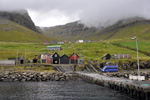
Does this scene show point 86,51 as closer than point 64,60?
No

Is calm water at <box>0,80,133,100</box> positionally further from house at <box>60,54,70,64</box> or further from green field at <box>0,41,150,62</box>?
green field at <box>0,41,150,62</box>

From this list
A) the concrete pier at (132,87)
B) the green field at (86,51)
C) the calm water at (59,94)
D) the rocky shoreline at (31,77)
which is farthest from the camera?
the green field at (86,51)

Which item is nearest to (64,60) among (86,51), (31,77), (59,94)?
(31,77)

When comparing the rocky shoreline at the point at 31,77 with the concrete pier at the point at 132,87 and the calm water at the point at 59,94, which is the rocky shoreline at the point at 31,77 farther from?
the calm water at the point at 59,94

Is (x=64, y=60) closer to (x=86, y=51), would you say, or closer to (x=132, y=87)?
(x=86, y=51)

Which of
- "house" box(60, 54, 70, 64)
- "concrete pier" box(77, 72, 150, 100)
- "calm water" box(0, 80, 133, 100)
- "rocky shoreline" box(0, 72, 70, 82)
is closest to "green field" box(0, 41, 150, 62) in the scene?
"house" box(60, 54, 70, 64)

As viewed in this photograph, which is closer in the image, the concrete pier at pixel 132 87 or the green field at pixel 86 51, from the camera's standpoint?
the concrete pier at pixel 132 87

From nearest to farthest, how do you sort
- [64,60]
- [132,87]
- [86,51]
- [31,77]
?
[132,87] < [31,77] < [64,60] < [86,51]

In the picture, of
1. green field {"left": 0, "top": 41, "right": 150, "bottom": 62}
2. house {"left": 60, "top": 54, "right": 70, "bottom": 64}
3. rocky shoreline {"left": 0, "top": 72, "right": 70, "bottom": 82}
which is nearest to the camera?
rocky shoreline {"left": 0, "top": 72, "right": 70, "bottom": 82}

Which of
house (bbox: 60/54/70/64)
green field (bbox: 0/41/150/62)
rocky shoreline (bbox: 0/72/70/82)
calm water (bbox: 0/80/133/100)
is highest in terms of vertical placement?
green field (bbox: 0/41/150/62)

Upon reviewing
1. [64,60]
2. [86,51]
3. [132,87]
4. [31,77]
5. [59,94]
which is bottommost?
[59,94]

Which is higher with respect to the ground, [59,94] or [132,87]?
[132,87]

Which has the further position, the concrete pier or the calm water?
the calm water

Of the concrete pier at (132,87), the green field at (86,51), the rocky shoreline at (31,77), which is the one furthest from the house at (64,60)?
the concrete pier at (132,87)
